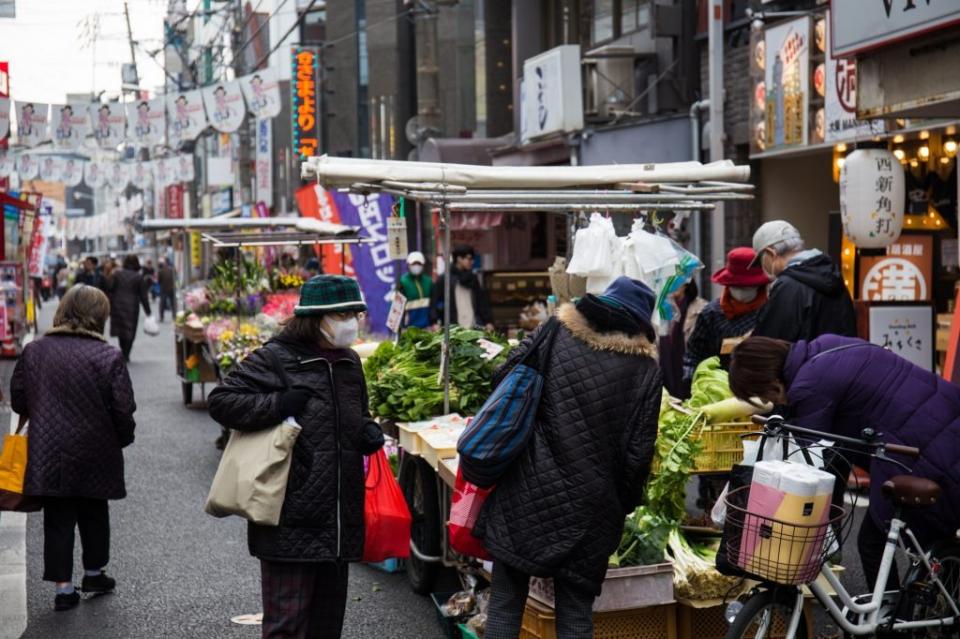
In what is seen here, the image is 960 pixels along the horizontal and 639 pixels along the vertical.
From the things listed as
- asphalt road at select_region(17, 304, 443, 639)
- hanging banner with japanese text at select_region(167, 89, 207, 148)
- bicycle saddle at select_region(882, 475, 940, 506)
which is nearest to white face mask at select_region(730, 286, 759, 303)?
asphalt road at select_region(17, 304, 443, 639)

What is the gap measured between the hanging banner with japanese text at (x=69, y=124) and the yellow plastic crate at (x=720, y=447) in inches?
812

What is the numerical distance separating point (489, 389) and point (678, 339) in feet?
17.3

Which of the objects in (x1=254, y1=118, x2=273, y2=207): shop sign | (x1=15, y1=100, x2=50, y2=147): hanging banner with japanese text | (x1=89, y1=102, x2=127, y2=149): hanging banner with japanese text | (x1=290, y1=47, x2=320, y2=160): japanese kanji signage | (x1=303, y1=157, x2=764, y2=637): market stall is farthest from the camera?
(x1=254, y1=118, x2=273, y2=207): shop sign

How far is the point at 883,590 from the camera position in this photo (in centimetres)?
526

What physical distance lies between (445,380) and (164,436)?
24.4ft

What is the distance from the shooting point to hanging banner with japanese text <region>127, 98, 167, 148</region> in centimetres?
2553

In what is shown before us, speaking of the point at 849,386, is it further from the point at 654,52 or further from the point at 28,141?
the point at 28,141

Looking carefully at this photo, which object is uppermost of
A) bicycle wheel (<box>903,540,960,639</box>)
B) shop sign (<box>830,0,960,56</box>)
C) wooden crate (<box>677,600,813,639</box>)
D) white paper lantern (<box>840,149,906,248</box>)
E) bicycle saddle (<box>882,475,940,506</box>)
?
shop sign (<box>830,0,960,56</box>)

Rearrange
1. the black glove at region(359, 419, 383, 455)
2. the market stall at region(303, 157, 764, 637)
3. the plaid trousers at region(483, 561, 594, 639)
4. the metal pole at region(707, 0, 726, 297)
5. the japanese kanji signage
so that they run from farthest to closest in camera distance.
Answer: the japanese kanji signage → the metal pole at region(707, 0, 726, 297) → the market stall at region(303, 157, 764, 637) → the black glove at region(359, 419, 383, 455) → the plaid trousers at region(483, 561, 594, 639)

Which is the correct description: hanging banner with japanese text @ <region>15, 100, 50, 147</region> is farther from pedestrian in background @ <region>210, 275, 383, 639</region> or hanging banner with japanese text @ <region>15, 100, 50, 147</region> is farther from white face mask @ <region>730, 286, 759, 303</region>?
pedestrian in background @ <region>210, 275, 383, 639</region>

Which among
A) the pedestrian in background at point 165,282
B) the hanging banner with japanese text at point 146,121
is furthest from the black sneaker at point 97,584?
the pedestrian in background at point 165,282

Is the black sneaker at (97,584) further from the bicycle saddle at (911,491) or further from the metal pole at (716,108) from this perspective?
the metal pole at (716,108)

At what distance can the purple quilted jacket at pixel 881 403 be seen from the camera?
513 centimetres

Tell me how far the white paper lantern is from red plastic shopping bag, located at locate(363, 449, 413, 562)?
20.7 ft
